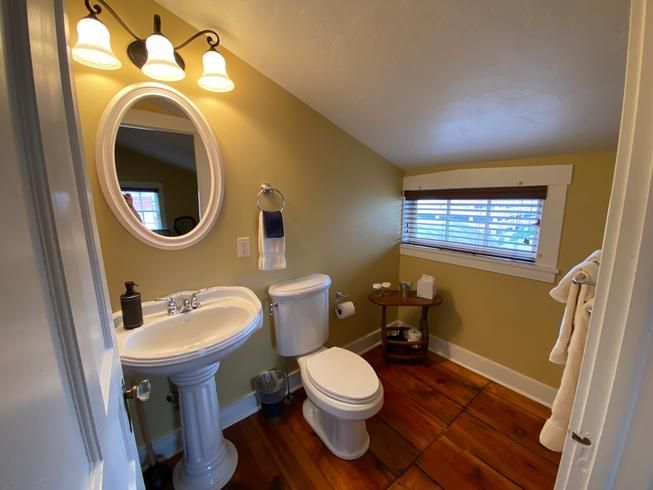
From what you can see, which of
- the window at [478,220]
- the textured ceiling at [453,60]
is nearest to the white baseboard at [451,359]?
the window at [478,220]

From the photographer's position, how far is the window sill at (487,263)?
1.68m

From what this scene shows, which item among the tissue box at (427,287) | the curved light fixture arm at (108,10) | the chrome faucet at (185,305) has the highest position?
the curved light fixture arm at (108,10)

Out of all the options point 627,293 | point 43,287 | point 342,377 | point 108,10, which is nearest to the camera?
point 43,287

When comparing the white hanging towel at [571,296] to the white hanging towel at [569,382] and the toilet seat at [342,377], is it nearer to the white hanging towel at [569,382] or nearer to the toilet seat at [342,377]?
the white hanging towel at [569,382]

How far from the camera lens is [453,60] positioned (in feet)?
3.61

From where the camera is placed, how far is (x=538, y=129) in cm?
140

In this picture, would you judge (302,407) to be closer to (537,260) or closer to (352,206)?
(352,206)

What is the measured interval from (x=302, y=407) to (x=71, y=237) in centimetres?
172

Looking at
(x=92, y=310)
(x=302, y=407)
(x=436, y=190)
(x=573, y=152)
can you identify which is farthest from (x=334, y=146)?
(x=302, y=407)

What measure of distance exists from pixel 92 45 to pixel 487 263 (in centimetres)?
237

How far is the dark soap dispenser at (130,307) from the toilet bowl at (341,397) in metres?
0.87

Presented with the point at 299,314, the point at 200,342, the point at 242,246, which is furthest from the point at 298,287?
the point at 200,342

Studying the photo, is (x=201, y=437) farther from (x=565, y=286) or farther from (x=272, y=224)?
(x=565, y=286)

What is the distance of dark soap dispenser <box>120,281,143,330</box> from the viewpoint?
1118 millimetres
